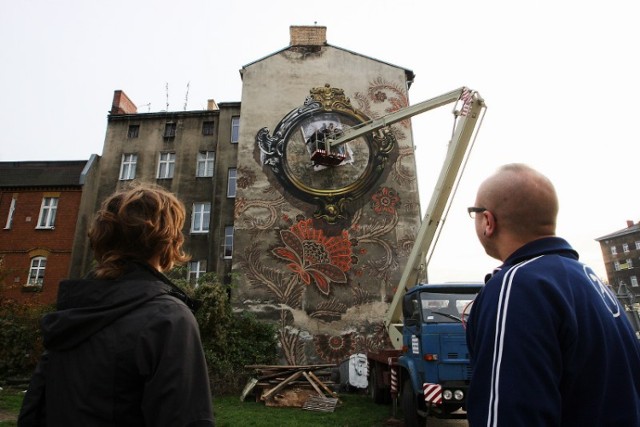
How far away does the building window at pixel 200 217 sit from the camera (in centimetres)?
2269

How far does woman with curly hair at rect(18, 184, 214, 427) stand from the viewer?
5.29 ft

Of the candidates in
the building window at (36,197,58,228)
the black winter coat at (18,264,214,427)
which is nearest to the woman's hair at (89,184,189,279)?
the black winter coat at (18,264,214,427)

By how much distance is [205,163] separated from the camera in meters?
24.3

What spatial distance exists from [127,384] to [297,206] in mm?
17996

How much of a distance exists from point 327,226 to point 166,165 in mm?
11361

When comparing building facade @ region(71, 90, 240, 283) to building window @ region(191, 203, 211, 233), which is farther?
building window @ region(191, 203, 211, 233)

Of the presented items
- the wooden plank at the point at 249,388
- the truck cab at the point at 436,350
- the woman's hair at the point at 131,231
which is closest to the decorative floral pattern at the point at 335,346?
the wooden plank at the point at 249,388

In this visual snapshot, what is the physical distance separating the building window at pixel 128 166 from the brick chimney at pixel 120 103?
3.59 metres

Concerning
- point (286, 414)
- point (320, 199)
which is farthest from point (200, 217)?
point (286, 414)

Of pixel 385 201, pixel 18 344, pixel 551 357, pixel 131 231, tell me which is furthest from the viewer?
pixel 385 201

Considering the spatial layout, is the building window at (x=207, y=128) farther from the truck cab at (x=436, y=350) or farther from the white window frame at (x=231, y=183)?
the truck cab at (x=436, y=350)

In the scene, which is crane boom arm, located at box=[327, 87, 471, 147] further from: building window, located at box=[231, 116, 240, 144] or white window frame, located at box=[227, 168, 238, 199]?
building window, located at box=[231, 116, 240, 144]

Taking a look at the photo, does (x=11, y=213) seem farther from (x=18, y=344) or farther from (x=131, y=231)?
(x=131, y=231)

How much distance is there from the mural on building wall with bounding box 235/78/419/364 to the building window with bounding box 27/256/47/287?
11700 millimetres
